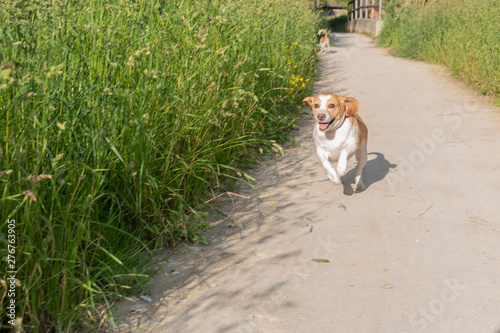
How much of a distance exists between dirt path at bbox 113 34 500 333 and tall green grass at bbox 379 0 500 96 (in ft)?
8.77

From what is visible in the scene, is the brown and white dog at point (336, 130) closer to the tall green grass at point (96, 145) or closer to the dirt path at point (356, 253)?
the dirt path at point (356, 253)

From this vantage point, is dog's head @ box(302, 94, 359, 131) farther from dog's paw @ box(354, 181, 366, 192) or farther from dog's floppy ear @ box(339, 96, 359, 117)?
dog's paw @ box(354, 181, 366, 192)

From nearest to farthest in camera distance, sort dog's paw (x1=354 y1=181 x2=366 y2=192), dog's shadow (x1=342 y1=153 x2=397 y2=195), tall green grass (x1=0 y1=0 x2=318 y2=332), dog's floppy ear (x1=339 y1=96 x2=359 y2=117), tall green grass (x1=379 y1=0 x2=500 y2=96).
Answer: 1. tall green grass (x1=0 y1=0 x2=318 y2=332)
2. dog's floppy ear (x1=339 y1=96 x2=359 y2=117)
3. dog's paw (x1=354 y1=181 x2=366 y2=192)
4. dog's shadow (x1=342 y1=153 x2=397 y2=195)
5. tall green grass (x1=379 y1=0 x2=500 y2=96)

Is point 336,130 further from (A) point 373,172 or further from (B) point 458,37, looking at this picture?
(B) point 458,37

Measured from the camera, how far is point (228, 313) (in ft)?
10.0

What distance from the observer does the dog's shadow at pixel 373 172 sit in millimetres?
5121

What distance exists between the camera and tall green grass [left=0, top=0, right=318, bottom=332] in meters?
2.67

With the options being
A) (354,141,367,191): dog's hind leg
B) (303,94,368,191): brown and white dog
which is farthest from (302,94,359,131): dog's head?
(354,141,367,191): dog's hind leg

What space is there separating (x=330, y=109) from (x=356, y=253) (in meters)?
1.25

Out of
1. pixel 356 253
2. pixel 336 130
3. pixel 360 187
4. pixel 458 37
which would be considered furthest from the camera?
pixel 458 37

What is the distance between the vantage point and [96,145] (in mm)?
3240

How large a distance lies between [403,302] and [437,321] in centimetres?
23

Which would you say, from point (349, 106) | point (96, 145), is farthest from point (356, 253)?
point (96, 145)

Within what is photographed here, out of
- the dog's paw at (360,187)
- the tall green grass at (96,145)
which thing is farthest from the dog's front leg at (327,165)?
the tall green grass at (96,145)
